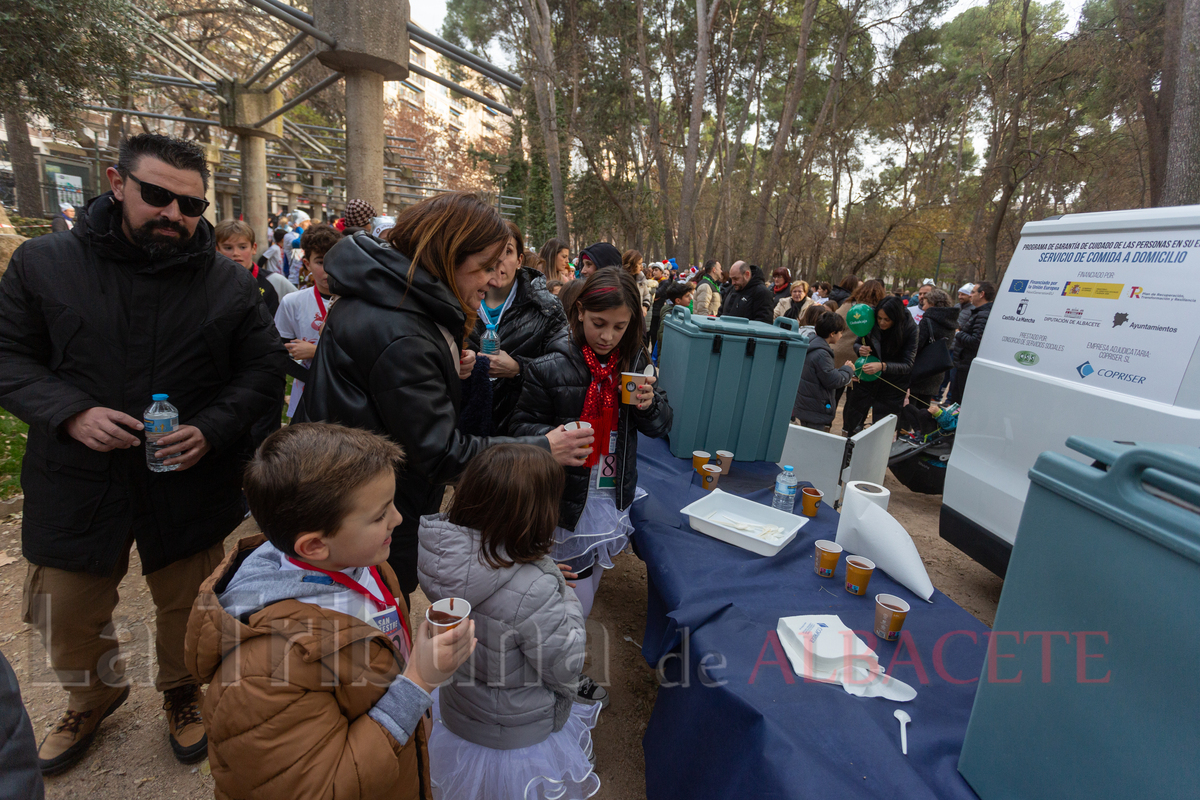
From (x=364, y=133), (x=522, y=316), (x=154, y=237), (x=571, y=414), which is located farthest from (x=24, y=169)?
(x=571, y=414)

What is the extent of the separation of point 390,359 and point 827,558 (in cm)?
153

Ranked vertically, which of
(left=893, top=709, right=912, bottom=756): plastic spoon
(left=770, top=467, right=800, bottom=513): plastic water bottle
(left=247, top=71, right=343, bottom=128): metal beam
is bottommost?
(left=893, top=709, right=912, bottom=756): plastic spoon

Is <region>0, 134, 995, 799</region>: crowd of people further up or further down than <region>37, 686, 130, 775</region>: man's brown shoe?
further up

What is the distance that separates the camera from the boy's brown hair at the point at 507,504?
57.6 inches

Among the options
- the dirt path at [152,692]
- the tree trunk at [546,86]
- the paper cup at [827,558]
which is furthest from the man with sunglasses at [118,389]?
the tree trunk at [546,86]

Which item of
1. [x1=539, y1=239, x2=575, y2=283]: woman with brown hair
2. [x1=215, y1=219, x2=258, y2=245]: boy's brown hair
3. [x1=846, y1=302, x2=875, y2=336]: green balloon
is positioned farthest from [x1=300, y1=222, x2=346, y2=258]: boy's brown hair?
[x1=846, y1=302, x2=875, y2=336]: green balloon

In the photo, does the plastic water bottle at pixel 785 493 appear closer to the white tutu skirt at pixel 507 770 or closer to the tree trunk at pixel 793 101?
the white tutu skirt at pixel 507 770

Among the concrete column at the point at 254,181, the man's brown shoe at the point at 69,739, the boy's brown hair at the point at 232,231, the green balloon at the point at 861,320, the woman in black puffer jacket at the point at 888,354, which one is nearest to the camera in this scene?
the man's brown shoe at the point at 69,739

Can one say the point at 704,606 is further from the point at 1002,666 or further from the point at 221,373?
the point at 221,373

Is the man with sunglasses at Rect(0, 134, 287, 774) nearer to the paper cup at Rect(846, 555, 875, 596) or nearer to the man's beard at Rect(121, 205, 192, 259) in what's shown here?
the man's beard at Rect(121, 205, 192, 259)

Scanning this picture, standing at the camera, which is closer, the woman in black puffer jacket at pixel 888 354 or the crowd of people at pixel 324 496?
the crowd of people at pixel 324 496

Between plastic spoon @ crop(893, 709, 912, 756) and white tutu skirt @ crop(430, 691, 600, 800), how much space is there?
88cm

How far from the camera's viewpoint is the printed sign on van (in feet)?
7.72

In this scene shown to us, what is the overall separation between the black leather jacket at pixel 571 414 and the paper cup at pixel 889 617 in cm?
101
